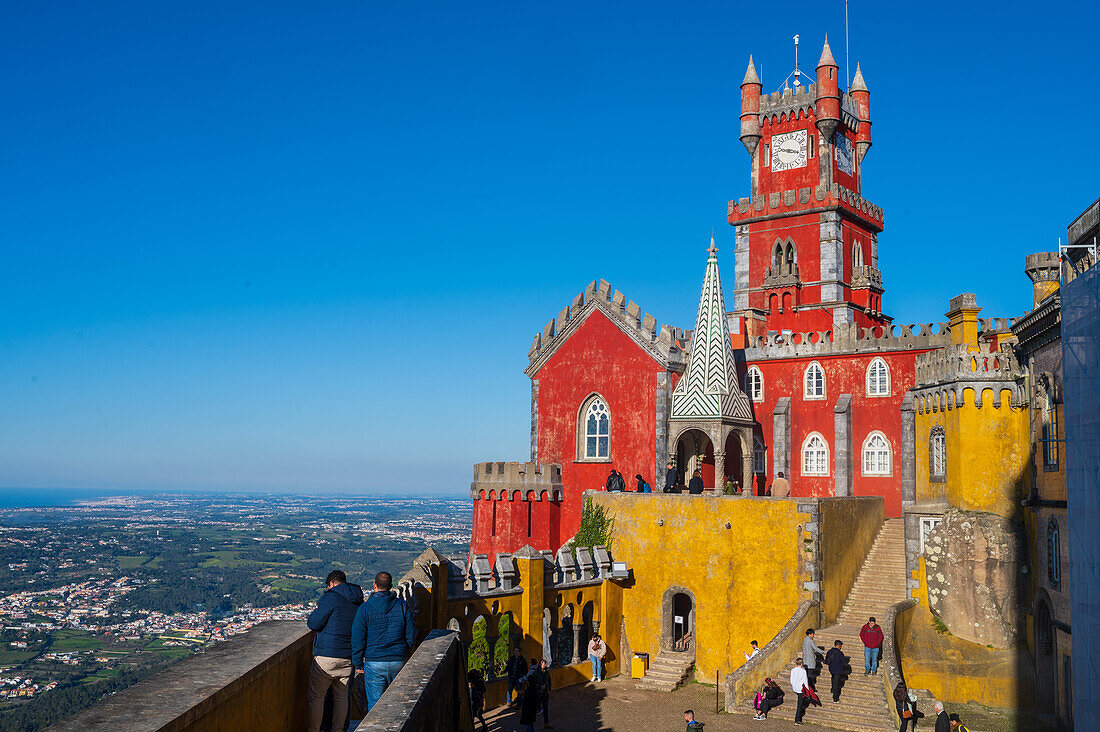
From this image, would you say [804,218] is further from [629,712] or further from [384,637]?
[384,637]

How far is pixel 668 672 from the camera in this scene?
25047 millimetres

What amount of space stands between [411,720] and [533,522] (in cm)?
2496

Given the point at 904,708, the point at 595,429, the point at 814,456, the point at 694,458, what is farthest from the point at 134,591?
the point at 904,708

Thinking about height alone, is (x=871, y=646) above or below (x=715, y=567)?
below

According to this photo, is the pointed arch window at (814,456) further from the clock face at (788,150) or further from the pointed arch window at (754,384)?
the clock face at (788,150)

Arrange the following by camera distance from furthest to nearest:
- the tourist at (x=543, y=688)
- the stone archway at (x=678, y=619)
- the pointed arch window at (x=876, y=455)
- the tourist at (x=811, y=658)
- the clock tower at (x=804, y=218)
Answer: the clock tower at (x=804, y=218), the pointed arch window at (x=876, y=455), the stone archway at (x=678, y=619), the tourist at (x=811, y=658), the tourist at (x=543, y=688)

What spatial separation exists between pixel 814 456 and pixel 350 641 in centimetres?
2613

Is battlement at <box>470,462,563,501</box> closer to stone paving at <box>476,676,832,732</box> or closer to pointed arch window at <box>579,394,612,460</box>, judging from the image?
pointed arch window at <box>579,394,612,460</box>

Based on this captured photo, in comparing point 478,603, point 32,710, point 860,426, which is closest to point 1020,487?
point 860,426

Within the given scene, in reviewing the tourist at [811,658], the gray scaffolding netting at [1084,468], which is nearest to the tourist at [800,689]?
the tourist at [811,658]

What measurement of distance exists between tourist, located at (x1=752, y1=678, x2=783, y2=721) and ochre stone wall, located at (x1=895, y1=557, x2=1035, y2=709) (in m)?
4.62

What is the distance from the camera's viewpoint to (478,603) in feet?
71.7

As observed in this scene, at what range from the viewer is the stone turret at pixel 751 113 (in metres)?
41.0

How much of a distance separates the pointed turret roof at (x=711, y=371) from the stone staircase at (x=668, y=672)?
7151 millimetres
